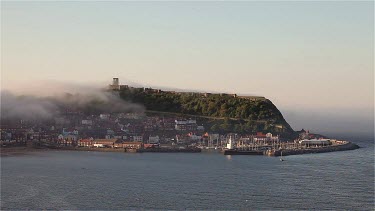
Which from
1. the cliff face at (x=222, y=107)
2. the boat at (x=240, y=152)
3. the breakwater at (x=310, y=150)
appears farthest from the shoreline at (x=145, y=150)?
the cliff face at (x=222, y=107)

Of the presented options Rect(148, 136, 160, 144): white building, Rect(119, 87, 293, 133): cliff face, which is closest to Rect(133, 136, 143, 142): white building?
Rect(148, 136, 160, 144): white building

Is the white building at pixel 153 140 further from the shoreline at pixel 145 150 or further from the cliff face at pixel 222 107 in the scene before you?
the cliff face at pixel 222 107

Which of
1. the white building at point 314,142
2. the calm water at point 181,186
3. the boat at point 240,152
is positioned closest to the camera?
the calm water at point 181,186

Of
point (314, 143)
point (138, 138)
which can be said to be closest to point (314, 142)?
point (314, 143)

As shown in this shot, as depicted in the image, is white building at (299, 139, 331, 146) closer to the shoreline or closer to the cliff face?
the shoreline

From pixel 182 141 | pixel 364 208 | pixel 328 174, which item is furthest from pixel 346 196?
pixel 182 141

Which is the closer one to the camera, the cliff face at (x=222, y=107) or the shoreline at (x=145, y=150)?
the shoreline at (x=145, y=150)
